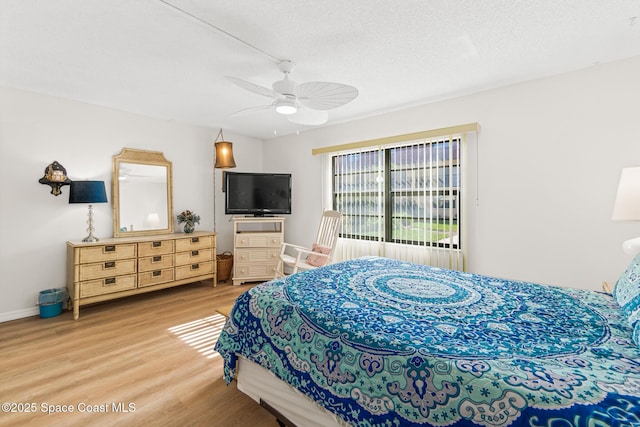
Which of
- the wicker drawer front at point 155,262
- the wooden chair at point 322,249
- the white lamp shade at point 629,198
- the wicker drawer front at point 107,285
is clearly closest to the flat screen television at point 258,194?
the wooden chair at point 322,249

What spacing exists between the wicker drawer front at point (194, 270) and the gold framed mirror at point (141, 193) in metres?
0.64

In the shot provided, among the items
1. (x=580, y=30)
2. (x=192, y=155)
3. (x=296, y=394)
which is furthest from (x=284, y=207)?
(x=580, y=30)

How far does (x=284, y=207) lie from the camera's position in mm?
4656

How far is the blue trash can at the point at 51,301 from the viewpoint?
3076 millimetres

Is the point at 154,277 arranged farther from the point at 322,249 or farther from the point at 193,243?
the point at 322,249

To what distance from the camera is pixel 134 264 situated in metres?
3.44

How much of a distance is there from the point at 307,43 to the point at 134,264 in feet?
10.1

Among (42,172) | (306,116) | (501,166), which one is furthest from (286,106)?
(42,172)

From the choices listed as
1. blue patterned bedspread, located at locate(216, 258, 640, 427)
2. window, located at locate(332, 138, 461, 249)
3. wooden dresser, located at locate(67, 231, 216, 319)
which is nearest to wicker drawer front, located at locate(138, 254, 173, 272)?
wooden dresser, located at locate(67, 231, 216, 319)

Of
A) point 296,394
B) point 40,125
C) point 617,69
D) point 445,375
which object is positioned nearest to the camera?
point 445,375

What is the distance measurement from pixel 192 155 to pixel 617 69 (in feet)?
15.9

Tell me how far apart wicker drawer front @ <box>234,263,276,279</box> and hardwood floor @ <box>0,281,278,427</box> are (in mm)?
1090

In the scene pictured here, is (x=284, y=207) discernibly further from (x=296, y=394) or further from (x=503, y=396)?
(x=503, y=396)

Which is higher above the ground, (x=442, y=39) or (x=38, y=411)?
(x=442, y=39)
